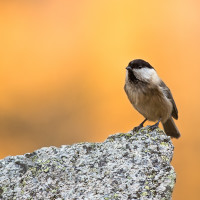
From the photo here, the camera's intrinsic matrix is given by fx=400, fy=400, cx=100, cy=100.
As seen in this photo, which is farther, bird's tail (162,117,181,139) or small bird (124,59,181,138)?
bird's tail (162,117,181,139)

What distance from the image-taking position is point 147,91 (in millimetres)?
5496

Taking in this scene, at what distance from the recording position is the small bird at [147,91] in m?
5.49

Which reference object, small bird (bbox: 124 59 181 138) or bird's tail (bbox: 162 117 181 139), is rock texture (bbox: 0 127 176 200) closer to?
small bird (bbox: 124 59 181 138)

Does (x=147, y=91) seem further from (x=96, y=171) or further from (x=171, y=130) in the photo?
(x=96, y=171)

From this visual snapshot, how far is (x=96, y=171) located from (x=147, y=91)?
2.54 meters

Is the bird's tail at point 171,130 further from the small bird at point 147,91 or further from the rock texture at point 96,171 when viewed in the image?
the rock texture at point 96,171

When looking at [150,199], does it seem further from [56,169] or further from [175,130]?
[175,130]

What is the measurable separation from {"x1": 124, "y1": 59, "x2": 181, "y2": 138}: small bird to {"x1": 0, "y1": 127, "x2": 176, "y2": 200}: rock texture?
1.97 metres

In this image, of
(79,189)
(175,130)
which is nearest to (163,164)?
(79,189)

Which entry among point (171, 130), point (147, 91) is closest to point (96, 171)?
point (147, 91)

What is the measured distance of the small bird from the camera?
549 cm

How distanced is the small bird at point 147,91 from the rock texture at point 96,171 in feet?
6.48

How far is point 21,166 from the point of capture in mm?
3344

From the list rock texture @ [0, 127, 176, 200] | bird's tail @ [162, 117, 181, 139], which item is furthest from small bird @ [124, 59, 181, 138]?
rock texture @ [0, 127, 176, 200]
